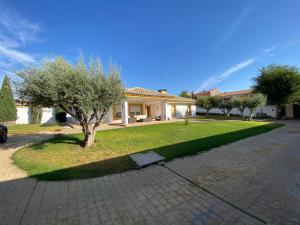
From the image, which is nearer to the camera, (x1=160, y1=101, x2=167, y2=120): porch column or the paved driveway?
the paved driveway

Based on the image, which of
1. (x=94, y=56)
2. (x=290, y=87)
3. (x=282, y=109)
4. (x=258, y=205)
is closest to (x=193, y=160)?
(x=258, y=205)

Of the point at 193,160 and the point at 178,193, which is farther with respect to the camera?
the point at 193,160

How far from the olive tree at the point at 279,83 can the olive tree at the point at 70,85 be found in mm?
26144

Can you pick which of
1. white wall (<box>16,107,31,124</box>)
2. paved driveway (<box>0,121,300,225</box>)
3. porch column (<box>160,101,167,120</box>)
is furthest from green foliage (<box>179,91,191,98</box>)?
paved driveway (<box>0,121,300,225</box>)

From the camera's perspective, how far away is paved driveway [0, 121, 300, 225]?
2.61 meters

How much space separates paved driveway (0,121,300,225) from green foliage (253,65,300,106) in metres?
23.7

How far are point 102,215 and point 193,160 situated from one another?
3570 mm

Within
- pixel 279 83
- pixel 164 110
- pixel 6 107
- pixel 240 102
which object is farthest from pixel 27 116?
pixel 279 83

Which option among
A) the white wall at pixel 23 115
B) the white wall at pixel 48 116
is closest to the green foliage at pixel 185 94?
the white wall at pixel 48 116

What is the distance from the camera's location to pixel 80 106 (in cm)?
638

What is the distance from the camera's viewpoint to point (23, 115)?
2267 centimetres

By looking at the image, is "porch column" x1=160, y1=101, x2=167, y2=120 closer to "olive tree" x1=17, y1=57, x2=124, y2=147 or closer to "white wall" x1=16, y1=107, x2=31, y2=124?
"olive tree" x1=17, y1=57, x2=124, y2=147

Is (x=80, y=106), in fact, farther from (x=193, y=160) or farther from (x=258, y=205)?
(x=258, y=205)

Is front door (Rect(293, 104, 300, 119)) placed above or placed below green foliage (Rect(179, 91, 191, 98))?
below
